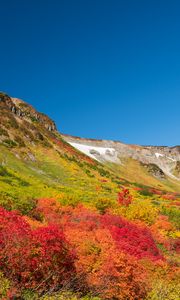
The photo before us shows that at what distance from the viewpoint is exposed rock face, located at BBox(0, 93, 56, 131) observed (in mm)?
90906

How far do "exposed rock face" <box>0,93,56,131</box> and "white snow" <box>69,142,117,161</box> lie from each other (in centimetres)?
1564

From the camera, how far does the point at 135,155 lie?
473ft

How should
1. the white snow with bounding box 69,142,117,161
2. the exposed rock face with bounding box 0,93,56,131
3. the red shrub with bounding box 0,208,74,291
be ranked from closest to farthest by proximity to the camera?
the red shrub with bounding box 0,208,74,291 → the exposed rock face with bounding box 0,93,56,131 → the white snow with bounding box 69,142,117,161

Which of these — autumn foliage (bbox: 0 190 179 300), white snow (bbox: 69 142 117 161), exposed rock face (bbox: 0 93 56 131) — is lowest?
autumn foliage (bbox: 0 190 179 300)

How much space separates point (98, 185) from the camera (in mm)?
65875

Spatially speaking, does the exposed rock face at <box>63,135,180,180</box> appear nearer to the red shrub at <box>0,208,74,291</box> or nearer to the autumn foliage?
the autumn foliage

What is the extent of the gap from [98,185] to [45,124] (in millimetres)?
52374

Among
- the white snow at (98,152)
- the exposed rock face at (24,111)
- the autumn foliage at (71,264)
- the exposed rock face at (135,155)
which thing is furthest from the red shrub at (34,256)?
the exposed rock face at (135,155)

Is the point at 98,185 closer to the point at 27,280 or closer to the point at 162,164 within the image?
the point at 27,280

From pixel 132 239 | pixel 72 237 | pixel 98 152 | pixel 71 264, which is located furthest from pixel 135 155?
pixel 71 264

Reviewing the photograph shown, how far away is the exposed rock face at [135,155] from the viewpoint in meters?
132

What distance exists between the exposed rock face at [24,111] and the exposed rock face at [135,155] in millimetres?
19595

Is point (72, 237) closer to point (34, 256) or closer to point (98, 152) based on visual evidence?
point (34, 256)

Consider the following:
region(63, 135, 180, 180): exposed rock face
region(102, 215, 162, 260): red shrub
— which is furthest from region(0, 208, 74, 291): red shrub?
region(63, 135, 180, 180): exposed rock face
